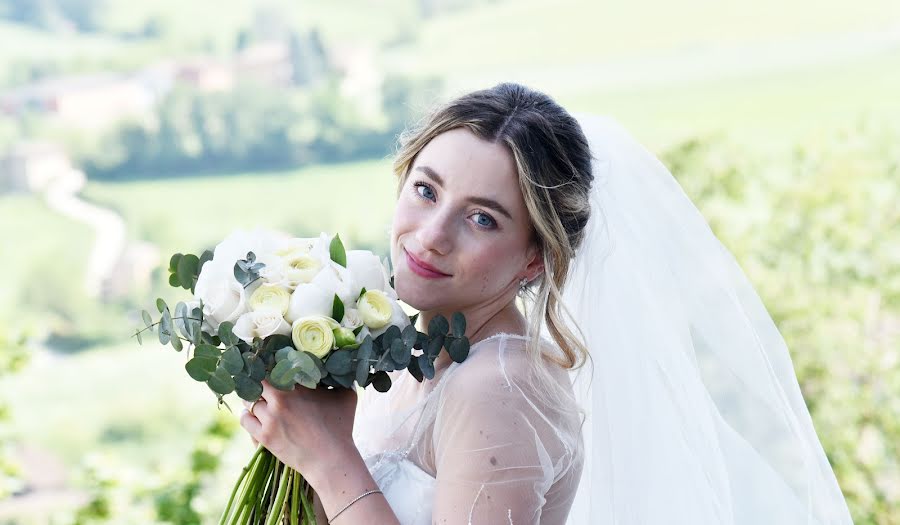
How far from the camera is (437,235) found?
5.40 feet

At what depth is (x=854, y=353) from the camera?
466 cm

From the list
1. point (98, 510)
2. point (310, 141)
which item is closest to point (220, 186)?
point (310, 141)

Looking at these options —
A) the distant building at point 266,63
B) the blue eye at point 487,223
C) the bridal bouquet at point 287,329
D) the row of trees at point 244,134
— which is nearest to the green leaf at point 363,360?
the bridal bouquet at point 287,329

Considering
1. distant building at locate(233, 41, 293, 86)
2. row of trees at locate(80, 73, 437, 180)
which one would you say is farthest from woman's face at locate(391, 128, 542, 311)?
distant building at locate(233, 41, 293, 86)

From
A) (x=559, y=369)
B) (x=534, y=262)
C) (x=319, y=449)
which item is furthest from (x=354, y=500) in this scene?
(x=534, y=262)

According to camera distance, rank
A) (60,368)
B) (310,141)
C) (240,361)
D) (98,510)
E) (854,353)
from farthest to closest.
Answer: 1. (310,141)
2. (60,368)
3. (854,353)
4. (98,510)
5. (240,361)

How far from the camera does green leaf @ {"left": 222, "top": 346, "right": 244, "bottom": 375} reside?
4.75 feet

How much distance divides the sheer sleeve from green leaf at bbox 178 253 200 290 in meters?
0.46

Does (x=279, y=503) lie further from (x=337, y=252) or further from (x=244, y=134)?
(x=244, y=134)

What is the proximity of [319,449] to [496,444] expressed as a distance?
27cm

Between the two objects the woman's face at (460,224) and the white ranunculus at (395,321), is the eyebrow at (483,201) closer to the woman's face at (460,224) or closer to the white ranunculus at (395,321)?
the woman's face at (460,224)

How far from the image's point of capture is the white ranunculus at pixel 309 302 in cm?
146

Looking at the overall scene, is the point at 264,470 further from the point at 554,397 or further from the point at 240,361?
the point at 554,397

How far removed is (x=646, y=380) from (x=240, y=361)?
2.61 feet
